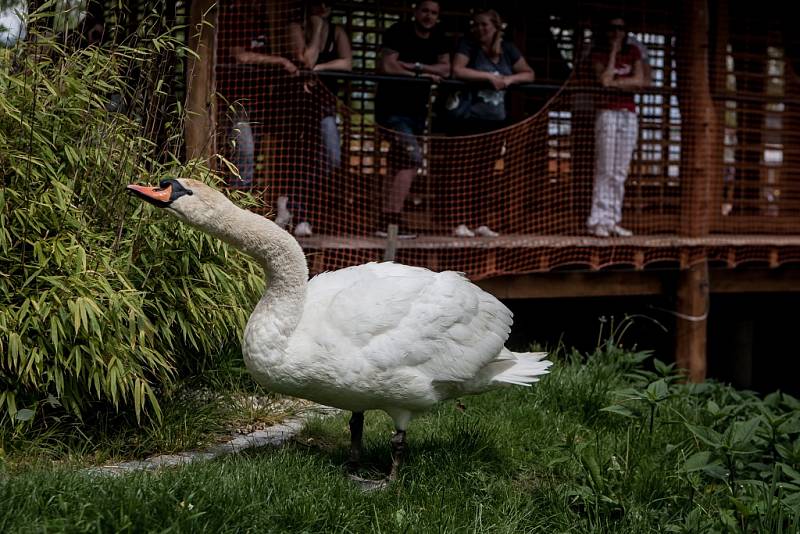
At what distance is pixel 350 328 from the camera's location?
357 cm

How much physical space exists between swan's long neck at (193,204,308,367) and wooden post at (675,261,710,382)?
17.8 ft

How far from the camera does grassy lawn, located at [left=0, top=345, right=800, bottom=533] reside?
9.68 feet

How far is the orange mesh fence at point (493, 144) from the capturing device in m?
6.81

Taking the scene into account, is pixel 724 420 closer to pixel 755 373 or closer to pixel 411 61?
pixel 411 61

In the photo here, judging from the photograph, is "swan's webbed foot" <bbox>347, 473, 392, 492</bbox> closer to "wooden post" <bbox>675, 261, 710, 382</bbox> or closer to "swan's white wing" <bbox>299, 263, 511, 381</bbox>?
"swan's white wing" <bbox>299, 263, 511, 381</bbox>

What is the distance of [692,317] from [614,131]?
1828 mm

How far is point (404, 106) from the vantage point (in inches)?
288

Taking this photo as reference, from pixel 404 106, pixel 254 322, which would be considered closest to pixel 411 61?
pixel 404 106

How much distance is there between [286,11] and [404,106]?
1193mm

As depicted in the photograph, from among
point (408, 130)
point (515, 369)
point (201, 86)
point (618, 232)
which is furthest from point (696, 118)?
point (515, 369)

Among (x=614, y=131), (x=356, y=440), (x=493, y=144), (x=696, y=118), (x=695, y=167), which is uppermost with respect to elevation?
(x=696, y=118)

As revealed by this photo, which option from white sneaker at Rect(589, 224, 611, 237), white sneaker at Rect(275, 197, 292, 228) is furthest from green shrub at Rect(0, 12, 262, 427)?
white sneaker at Rect(589, 224, 611, 237)

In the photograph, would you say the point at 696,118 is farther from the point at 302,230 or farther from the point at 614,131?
the point at 302,230

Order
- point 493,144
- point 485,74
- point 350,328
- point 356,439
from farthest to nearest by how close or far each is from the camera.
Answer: point 493,144 → point 485,74 → point 356,439 → point 350,328
